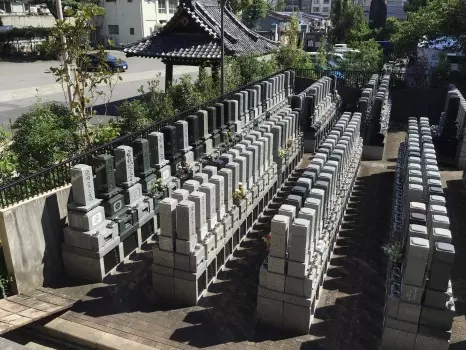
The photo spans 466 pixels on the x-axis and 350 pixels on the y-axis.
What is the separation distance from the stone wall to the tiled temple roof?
1144 centimetres

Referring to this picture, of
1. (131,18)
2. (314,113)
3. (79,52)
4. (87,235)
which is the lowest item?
(87,235)

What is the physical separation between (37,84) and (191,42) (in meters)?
16.7

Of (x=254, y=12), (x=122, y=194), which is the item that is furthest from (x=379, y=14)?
(x=122, y=194)

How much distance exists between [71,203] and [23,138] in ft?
12.1

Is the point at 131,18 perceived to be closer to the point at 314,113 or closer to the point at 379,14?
the point at 379,14

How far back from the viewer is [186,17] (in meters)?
20.0

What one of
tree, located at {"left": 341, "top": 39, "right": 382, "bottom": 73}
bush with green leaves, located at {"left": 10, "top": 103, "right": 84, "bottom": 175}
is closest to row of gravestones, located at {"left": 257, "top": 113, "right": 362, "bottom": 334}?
bush with green leaves, located at {"left": 10, "top": 103, "right": 84, "bottom": 175}

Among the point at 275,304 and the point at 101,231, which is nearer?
the point at 275,304

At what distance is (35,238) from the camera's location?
8.66 m

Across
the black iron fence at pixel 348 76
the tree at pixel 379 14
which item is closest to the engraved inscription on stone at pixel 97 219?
the black iron fence at pixel 348 76

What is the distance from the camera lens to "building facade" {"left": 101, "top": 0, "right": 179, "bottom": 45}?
182ft

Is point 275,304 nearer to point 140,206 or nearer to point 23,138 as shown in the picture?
point 140,206

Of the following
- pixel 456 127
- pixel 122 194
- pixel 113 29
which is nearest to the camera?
pixel 122 194

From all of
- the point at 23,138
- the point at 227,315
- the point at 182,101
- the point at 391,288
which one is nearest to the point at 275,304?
the point at 227,315
